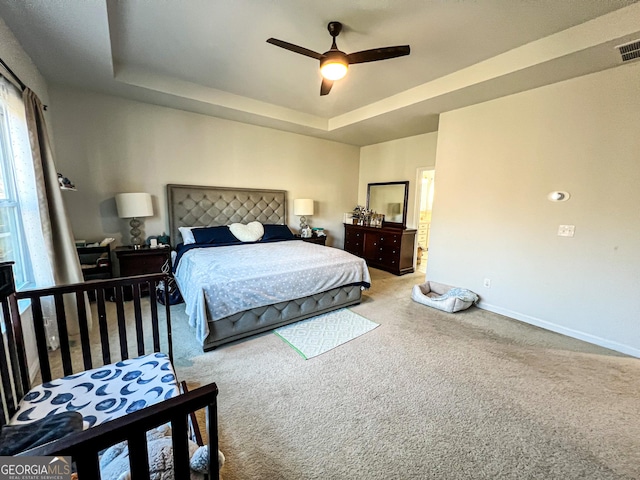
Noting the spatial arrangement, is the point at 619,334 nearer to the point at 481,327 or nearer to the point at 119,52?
the point at 481,327

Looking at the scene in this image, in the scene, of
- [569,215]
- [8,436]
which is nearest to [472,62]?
[569,215]

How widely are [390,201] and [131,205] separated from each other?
15.4 feet

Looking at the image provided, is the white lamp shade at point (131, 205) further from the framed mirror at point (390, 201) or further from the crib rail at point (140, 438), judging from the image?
the framed mirror at point (390, 201)

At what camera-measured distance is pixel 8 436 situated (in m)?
1.02

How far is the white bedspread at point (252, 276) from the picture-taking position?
8.07 ft

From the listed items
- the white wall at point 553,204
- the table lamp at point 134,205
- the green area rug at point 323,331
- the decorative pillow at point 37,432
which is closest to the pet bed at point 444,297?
the white wall at point 553,204

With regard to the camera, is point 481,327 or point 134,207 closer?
point 481,327

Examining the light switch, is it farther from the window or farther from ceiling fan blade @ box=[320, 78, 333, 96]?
the window

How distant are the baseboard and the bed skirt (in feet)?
6.12

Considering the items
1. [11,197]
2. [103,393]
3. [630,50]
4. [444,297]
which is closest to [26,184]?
[11,197]

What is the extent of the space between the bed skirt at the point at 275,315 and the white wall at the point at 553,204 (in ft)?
6.08

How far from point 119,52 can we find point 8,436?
3467 millimetres

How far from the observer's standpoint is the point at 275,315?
2.89m

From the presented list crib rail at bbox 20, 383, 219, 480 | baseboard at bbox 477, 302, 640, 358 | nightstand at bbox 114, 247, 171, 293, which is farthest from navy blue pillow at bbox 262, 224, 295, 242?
crib rail at bbox 20, 383, 219, 480
